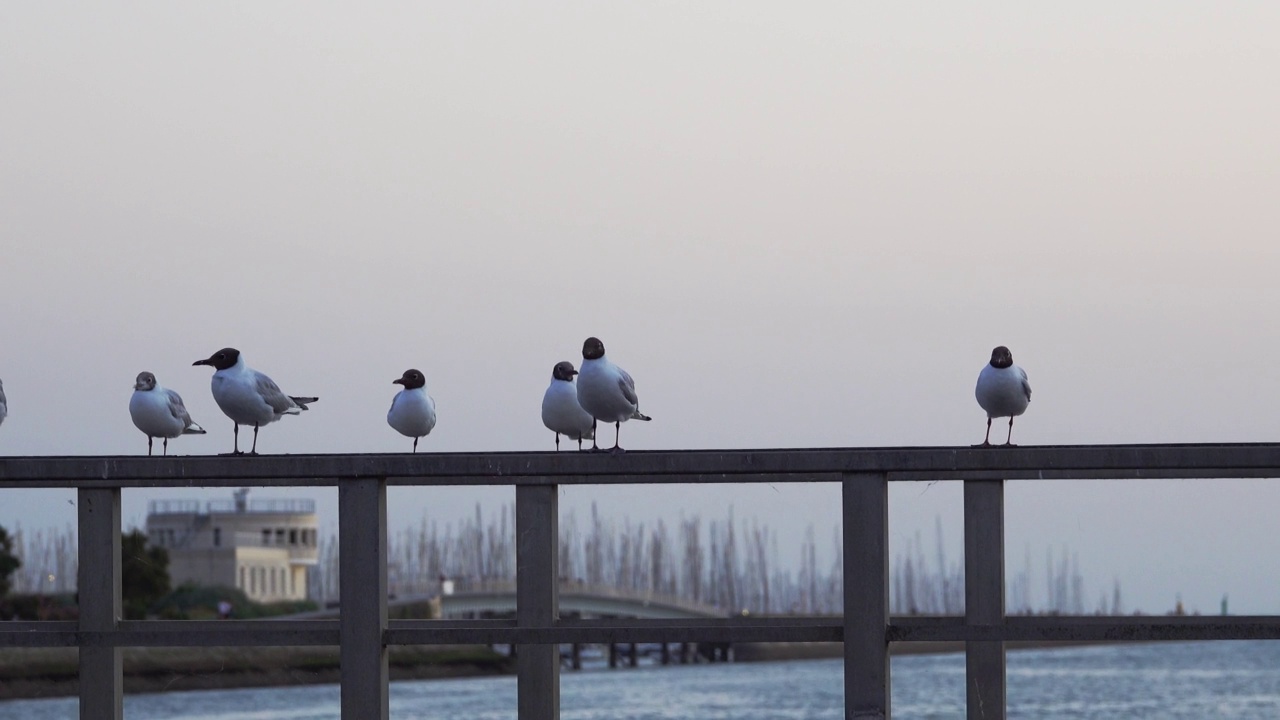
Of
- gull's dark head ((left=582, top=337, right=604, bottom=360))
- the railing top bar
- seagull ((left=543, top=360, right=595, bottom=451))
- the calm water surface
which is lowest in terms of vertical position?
the calm water surface

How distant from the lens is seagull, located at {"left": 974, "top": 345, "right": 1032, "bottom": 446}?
1024cm

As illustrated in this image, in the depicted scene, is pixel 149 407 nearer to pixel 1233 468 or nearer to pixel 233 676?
pixel 1233 468

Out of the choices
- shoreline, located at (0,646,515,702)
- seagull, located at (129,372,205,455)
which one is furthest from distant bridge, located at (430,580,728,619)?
seagull, located at (129,372,205,455)

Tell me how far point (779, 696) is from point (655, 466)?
69403mm

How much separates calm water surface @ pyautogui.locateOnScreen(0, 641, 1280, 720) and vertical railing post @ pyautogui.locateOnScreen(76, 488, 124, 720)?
5383 cm

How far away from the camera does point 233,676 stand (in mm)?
76938

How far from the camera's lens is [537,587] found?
6879mm

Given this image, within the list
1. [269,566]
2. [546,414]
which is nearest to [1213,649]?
[269,566]

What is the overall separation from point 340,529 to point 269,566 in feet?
350

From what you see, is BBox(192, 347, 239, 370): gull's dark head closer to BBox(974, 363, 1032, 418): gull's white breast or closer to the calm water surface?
BBox(974, 363, 1032, 418): gull's white breast

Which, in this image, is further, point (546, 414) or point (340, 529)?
point (546, 414)

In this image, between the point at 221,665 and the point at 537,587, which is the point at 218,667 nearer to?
the point at 221,665

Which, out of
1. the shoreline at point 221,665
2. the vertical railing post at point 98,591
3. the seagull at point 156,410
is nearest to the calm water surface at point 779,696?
the shoreline at point 221,665

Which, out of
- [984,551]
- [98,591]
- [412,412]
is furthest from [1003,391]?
[98,591]
